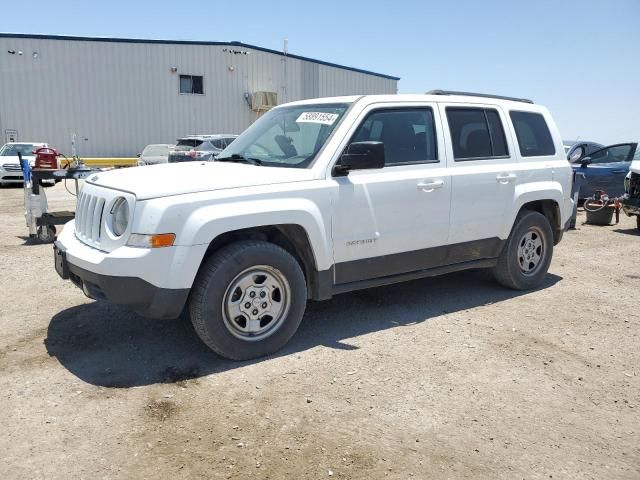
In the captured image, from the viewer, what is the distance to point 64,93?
24.9 m

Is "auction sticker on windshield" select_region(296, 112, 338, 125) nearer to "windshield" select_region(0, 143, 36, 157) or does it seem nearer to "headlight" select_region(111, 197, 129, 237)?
"headlight" select_region(111, 197, 129, 237)

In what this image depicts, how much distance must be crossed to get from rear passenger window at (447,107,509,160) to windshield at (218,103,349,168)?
3.79ft

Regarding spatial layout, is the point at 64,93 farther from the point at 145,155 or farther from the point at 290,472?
the point at 290,472

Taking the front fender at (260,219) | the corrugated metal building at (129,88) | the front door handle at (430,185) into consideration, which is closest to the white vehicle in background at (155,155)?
the corrugated metal building at (129,88)

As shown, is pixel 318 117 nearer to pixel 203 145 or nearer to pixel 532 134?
pixel 532 134

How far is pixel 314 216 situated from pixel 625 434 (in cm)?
239

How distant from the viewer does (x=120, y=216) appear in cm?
380

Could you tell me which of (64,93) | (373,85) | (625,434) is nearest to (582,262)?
(625,434)

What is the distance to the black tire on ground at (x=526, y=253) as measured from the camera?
18.7 ft

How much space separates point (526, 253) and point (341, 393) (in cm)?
325

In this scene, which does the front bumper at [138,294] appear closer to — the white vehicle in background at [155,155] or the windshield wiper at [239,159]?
the windshield wiper at [239,159]

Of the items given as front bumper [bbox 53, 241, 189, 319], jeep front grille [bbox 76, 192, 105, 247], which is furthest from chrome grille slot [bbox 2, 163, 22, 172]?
front bumper [bbox 53, 241, 189, 319]

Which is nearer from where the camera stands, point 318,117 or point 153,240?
point 153,240

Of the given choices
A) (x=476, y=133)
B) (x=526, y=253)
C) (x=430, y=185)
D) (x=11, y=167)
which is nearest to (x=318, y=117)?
(x=430, y=185)
